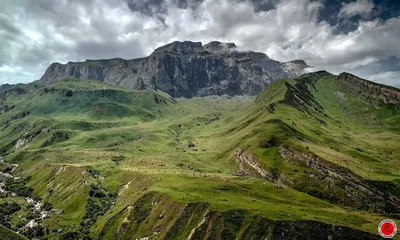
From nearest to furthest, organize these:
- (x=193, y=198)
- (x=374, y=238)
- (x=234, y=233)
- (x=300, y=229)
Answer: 1. (x=374, y=238)
2. (x=300, y=229)
3. (x=234, y=233)
4. (x=193, y=198)

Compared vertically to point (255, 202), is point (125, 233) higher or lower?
lower

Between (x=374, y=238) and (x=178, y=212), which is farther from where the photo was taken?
(x=178, y=212)

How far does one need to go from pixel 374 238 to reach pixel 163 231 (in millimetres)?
100601

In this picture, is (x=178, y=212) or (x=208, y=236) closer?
(x=208, y=236)

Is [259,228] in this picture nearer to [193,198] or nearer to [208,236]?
[208,236]

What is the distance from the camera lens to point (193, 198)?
650 ft

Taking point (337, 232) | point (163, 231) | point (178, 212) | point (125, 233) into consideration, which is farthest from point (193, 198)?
point (337, 232)

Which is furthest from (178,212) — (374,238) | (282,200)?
(374,238)

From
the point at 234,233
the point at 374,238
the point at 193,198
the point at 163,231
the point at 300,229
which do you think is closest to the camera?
the point at 374,238

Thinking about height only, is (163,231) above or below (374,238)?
below

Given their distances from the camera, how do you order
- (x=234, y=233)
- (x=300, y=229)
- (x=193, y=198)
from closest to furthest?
(x=300, y=229)
(x=234, y=233)
(x=193, y=198)

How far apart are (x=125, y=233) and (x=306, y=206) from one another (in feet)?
337

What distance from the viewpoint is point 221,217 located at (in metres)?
169

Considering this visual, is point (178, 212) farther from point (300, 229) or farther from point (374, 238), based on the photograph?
point (374, 238)
